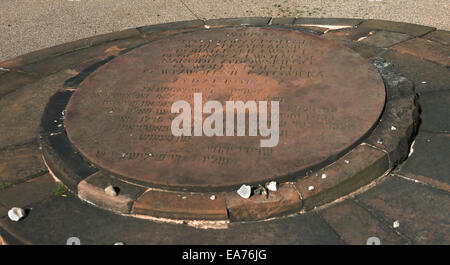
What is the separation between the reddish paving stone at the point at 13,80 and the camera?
4586 millimetres

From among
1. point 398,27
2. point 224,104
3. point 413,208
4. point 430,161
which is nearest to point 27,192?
point 224,104

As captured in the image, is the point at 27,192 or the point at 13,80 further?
the point at 13,80

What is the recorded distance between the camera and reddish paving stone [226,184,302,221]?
9.85ft

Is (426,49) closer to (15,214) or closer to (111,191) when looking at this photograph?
(111,191)

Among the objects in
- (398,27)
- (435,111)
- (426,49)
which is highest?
(398,27)

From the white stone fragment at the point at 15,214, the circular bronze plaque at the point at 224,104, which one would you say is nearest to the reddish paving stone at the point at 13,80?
the circular bronze plaque at the point at 224,104

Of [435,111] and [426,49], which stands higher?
[426,49]

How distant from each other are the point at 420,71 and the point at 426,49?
45cm

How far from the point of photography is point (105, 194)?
315 centimetres

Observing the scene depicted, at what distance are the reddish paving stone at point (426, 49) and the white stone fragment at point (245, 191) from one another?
91.6 inches

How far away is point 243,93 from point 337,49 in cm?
100

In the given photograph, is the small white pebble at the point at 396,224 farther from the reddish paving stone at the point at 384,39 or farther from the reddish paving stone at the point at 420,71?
the reddish paving stone at the point at 384,39

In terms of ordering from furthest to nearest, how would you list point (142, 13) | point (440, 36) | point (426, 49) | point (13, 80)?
point (142, 13) → point (440, 36) → point (13, 80) → point (426, 49)
